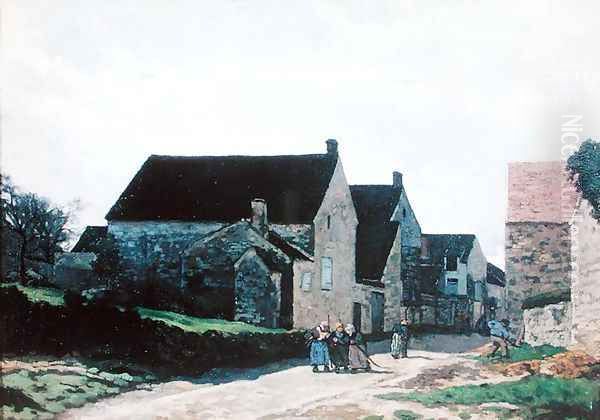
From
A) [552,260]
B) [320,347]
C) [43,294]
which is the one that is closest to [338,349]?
[320,347]

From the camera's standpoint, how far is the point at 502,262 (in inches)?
213

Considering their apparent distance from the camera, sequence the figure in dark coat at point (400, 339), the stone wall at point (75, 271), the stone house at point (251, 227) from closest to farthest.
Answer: the stone wall at point (75, 271) → the stone house at point (251, 227) → the figure in dark coat at point (400, 339)

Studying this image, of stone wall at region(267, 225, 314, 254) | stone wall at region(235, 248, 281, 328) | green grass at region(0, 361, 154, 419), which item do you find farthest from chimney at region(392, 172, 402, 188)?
green grass at region(0, 361, 154, 419)

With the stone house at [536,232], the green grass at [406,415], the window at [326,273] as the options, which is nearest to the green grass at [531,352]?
the stone house at [536,232]

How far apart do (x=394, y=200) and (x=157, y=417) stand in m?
1.76

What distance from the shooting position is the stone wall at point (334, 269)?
593cm

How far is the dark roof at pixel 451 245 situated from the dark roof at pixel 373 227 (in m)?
0.25

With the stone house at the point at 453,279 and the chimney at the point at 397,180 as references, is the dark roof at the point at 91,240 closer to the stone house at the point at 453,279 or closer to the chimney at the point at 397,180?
the chimney at the point at 397,180

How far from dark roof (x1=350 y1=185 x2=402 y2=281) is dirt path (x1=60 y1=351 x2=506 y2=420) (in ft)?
2.05

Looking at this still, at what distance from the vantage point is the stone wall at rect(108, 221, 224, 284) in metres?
5.65

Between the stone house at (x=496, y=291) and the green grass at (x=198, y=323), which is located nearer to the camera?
the stone house at (x=496, y=291)

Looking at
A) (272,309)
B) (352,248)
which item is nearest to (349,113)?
(352,248)

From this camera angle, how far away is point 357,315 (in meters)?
6.05

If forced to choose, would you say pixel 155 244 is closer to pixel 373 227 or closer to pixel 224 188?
pixel 224 188
